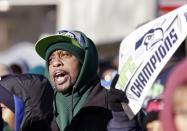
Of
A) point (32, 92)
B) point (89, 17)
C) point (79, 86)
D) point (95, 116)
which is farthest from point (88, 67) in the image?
point (89, 17)

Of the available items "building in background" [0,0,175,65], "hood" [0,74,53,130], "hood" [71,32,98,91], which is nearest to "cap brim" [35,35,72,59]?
"hood" [71,32,98,91]

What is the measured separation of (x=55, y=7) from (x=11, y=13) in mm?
1498

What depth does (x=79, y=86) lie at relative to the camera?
455cm

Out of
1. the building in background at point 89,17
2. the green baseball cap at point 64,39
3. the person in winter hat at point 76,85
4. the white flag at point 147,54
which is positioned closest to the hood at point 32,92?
the person in winter hat at point 76,85

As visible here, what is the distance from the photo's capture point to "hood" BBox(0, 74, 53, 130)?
4863 mm

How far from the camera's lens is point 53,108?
4.71 meters

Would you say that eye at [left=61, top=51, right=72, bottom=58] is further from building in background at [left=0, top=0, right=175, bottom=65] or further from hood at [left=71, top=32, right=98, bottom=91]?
building in background at [left=0, top=0, right=175, bottom=65]

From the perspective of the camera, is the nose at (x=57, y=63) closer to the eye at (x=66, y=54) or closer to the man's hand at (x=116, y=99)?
the eye at (x=66, y=54)

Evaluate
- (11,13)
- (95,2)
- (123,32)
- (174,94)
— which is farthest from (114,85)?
(11,13)

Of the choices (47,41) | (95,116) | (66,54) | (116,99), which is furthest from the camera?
(47,41)

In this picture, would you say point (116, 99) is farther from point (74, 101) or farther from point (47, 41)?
point (47, 41)

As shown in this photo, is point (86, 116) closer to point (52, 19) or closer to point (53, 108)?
point (53, 108)

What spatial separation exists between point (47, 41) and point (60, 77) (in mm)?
252

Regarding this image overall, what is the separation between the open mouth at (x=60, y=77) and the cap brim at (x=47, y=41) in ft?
0.59
